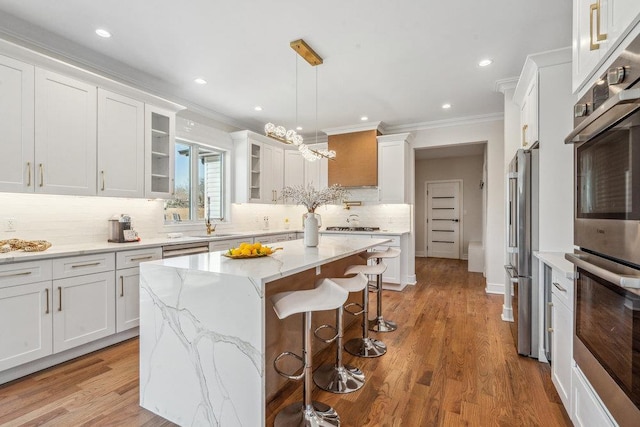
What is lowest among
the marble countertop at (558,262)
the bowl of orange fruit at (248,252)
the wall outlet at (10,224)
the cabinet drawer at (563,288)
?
the cabinet drawer at (563,288)

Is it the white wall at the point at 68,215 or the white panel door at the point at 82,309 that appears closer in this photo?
the white panel door at the point at 82,309

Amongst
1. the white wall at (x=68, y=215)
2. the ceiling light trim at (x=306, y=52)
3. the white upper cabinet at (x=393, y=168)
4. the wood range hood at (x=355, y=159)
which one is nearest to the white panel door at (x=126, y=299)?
the white wall at (x=68, y=215)

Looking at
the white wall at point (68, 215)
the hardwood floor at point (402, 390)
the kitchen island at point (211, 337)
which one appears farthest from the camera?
the white wall at point (68, 215)

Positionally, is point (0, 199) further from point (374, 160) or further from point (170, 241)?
point (374, 160)

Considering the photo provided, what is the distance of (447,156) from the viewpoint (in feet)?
26.9

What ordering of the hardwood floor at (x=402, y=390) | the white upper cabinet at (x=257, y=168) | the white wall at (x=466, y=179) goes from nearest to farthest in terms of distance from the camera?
1. the hardwood floor at (x=402, y=390)
2. the white upper cabinet at (x=257, y=168)
3. the white wall at (x=466, y=179)

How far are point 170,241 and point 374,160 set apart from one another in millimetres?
3518

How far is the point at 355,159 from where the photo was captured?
5512 millimetres

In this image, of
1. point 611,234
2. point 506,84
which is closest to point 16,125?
point 611,234

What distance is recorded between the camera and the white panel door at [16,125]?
2.38m

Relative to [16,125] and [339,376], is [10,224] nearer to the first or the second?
[16,125]

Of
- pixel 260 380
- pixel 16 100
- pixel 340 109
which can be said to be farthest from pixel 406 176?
pixel 16 100

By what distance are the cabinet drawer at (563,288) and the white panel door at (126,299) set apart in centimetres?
349

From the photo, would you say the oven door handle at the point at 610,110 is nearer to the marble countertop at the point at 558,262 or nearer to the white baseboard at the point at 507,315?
the marble countertop at the point at 558,262
